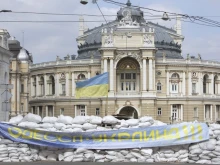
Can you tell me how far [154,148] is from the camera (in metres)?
24.8

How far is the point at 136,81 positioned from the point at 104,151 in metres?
63.0

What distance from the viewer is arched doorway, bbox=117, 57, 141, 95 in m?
86.9

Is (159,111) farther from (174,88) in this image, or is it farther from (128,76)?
(128,76)

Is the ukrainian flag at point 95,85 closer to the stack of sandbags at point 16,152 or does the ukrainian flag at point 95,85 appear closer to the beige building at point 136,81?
the stack of sandbags at point 16,152

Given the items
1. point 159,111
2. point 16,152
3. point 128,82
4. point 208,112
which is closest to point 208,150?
point 16,152

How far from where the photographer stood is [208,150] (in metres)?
24.2

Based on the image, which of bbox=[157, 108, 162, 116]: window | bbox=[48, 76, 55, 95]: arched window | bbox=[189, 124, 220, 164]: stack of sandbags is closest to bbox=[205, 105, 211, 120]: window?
bbox=[157, 108, 162, 116]: window

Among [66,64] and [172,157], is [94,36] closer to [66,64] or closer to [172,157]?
[66,64]

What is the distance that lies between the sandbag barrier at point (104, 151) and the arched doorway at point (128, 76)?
200 feet

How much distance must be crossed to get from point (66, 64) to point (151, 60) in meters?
14.3

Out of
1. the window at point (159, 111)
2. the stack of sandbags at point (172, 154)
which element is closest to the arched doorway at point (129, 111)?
the window at point (159, 111)

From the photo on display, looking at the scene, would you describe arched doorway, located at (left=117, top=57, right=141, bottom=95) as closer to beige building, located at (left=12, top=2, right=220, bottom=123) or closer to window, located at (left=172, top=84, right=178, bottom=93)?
beige building, located at (left=12, top=2, right=220, bottom=123)

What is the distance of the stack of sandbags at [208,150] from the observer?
24156 millimetres

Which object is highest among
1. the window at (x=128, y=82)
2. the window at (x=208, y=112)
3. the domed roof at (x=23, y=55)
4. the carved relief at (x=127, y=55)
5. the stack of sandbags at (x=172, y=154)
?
the domed roof at (x=23, y=55)
